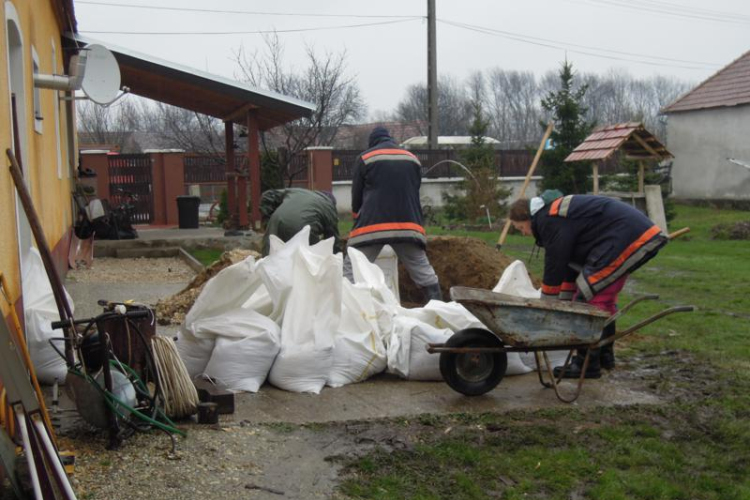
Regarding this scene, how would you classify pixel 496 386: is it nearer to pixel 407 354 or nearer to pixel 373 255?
pixel 407 354

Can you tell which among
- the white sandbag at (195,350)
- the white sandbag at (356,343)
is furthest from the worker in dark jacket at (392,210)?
the white sandbag at (195,350)

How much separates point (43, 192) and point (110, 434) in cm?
464

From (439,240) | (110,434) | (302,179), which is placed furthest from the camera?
(302,179)

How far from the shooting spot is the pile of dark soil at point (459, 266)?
8.86m

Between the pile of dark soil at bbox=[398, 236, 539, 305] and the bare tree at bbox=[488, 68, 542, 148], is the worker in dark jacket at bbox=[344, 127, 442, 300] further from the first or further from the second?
the bare tree at bbox=[488, 68, 542, 148]

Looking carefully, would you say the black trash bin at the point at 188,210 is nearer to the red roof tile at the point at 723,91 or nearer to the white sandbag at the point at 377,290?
the white sandbag at the point at 377,290

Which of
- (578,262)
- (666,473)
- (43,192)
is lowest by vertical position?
(666,473)

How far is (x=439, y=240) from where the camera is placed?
9555 millimetres

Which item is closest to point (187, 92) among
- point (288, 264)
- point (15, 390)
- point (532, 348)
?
point (288, 264)

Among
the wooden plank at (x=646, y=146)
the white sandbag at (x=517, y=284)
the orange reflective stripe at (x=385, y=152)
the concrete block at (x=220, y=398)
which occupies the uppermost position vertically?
the wooden plank at (x=646, y=146)

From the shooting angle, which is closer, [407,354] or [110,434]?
[110,434]

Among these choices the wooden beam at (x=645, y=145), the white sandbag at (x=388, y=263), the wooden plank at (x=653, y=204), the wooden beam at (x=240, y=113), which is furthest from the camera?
the wooden beam at (x=645, y=145)

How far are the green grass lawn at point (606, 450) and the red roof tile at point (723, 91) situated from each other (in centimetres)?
2096

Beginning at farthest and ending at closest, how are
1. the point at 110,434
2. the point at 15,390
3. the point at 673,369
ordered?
the point at 673,369 < the point at 110,434 < the point at 15,390
